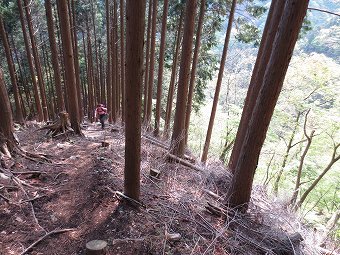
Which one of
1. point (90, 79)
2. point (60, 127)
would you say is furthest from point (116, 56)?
point (60, 127)

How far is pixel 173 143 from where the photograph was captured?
6887mm

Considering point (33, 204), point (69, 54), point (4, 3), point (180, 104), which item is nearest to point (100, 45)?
point (4, 3)

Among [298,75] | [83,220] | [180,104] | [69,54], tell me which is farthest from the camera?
[298,75]

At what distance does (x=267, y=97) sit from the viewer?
4.12 metres

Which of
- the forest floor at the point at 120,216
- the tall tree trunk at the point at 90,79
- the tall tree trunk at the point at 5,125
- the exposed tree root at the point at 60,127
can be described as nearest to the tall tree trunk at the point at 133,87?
the forest floor at the point at 120,216

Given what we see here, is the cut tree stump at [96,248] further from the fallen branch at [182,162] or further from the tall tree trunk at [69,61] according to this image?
the tall tree trunk at [69,61]

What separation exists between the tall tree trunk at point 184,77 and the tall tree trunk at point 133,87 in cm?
261

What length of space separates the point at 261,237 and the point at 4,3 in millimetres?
18448

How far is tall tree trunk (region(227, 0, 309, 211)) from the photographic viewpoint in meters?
3.68

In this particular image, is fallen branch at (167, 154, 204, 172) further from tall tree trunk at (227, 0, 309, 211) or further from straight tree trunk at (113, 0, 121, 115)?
straight tree trunk at (113, 0, 121, 115)

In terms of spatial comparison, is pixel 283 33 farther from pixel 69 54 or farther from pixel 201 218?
pixel 69 54

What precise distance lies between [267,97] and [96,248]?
11.1ft

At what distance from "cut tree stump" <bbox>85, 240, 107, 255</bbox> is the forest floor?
0.21 m

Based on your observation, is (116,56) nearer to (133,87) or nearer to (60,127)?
(60,127)
